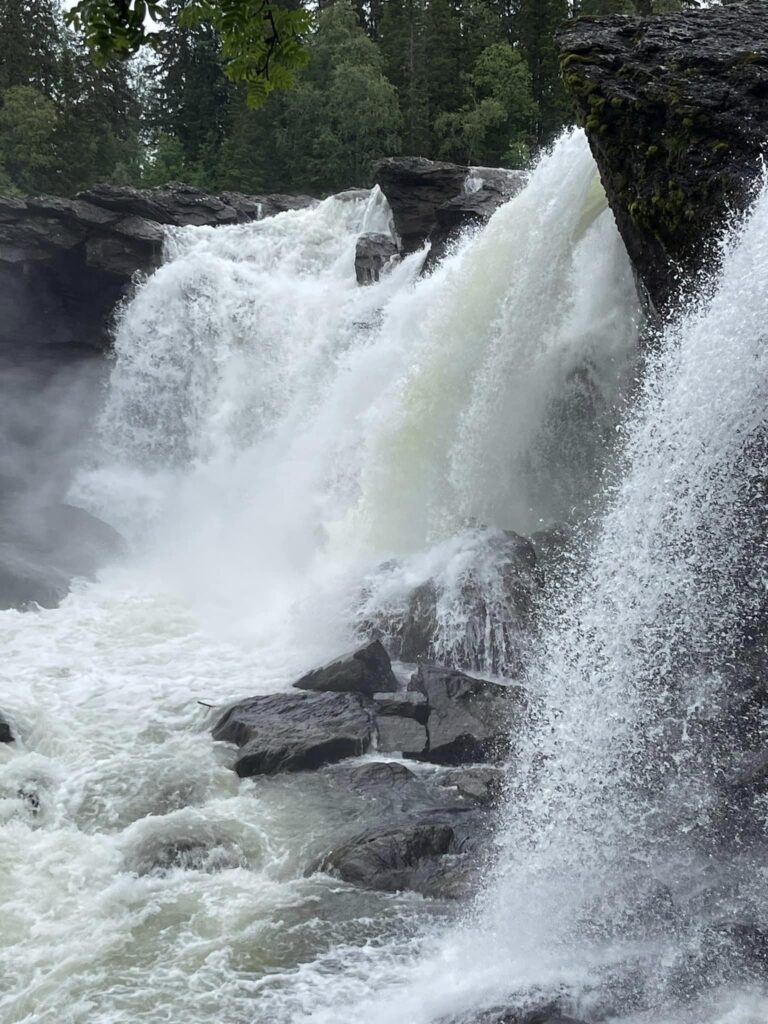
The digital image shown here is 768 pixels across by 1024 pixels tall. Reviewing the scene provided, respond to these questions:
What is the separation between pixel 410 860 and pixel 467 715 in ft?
8.94

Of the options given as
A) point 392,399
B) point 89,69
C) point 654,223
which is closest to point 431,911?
point 654,223

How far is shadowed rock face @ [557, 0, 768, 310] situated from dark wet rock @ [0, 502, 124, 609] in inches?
407

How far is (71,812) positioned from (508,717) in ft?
14.2

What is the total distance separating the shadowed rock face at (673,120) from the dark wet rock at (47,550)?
10.3 meters

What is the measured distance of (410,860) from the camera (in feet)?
28.6

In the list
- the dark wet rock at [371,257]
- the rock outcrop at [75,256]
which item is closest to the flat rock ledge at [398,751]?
the dark wet rock at [371,257]

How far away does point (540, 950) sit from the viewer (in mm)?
7207

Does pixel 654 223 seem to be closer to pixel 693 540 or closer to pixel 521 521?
pixel 693 540

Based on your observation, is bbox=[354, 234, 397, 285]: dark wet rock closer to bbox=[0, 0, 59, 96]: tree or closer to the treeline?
the treeline

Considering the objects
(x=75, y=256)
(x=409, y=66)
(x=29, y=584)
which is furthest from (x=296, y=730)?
(x=409, y=66)

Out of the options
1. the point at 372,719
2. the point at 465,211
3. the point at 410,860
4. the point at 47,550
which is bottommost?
the point at 410,860

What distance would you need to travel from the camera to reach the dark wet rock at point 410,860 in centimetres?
840

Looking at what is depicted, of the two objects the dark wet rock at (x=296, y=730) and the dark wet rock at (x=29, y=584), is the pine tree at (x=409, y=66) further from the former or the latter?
the dark wet rock at (x=296, y=730)

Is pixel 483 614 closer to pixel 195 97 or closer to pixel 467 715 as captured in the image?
pixel 467 715
